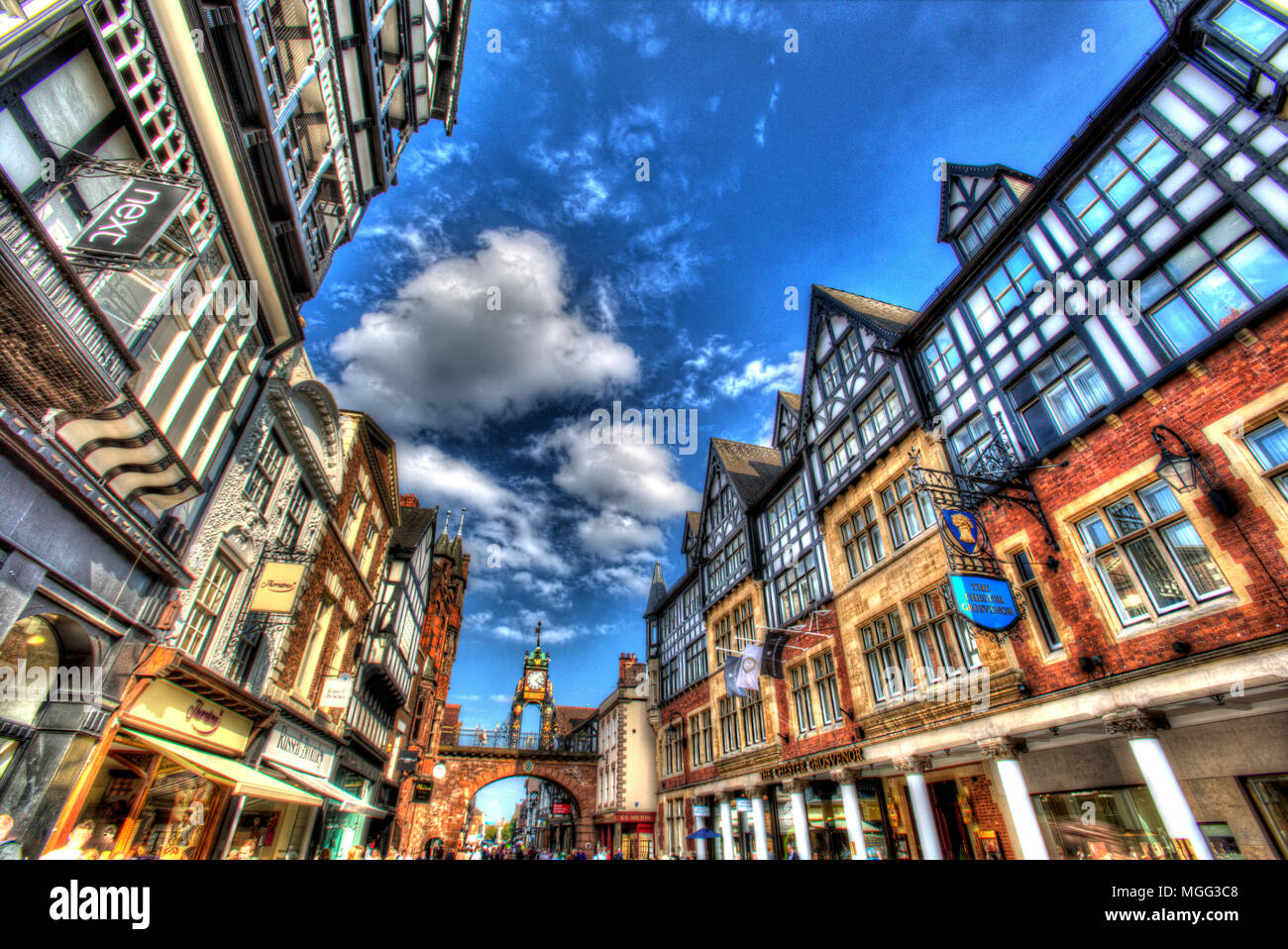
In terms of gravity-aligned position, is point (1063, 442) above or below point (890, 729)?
above

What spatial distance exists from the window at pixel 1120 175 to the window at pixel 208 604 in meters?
20.1

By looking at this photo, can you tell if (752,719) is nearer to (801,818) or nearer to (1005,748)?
(801,818)

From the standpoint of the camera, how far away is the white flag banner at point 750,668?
20.1 metres

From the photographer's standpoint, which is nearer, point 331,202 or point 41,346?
point 41,346

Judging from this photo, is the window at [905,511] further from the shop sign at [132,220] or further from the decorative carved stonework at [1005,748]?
the shop sign at [132,220]

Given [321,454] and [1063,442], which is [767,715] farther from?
[321,454]

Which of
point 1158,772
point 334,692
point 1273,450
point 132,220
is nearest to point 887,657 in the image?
point 1158,772

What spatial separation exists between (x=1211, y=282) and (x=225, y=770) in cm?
2034

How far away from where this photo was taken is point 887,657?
1709cm

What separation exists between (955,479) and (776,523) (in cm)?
1113

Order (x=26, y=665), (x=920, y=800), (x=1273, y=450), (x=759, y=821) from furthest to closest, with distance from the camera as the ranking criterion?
(x=759, y=821) → (x=920, y=800) → (x=1273, y=450) → (x=26, y=665)
